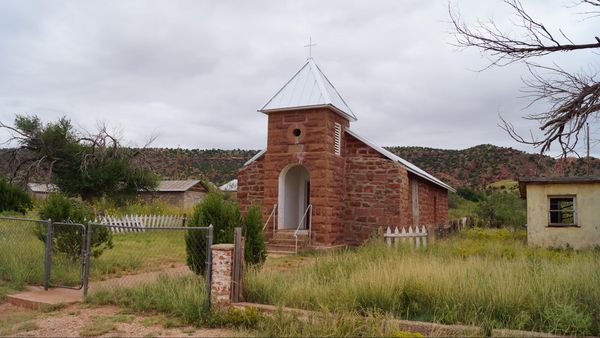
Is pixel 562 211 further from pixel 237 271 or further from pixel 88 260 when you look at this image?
pixel 88 260

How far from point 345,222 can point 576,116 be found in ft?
36.7

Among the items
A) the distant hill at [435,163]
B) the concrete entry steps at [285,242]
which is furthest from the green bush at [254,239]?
the distant hill at [435,163]

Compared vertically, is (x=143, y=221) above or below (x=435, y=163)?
below

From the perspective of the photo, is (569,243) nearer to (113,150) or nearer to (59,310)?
(59,310)

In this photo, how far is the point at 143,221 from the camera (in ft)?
78.9

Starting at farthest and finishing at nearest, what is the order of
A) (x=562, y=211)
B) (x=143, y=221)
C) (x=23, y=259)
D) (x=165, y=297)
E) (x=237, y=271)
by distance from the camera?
(x=143, y=221)
(x=562, y=211)
(x=23, y=259)
(x=165, y=297)
(x=237, y=271)

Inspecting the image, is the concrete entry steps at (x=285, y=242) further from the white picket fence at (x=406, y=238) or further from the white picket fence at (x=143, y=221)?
the white picket fence at (x=143, y=221)

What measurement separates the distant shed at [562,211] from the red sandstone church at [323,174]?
3.43 meters

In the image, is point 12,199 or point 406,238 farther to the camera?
point 12,199

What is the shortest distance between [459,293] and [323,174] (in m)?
9.55

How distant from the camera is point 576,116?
736cm

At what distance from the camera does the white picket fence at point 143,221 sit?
878 inches

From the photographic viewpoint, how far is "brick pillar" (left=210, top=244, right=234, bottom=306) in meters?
7.59

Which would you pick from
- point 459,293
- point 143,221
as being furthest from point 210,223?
point 143,221
